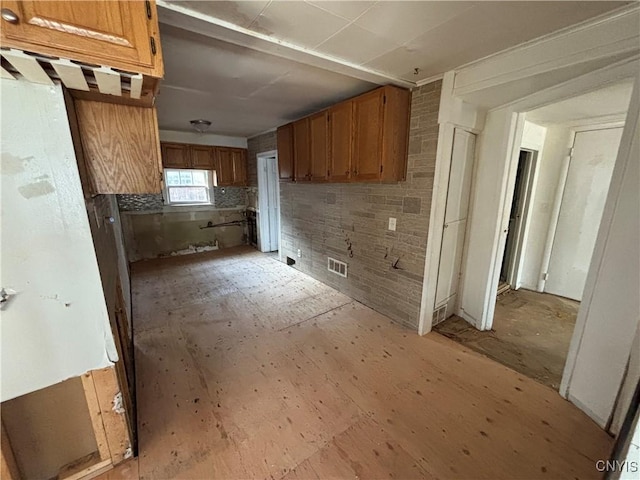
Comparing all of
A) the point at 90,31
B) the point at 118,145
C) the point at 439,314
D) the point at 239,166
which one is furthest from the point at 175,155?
the point at 439,314

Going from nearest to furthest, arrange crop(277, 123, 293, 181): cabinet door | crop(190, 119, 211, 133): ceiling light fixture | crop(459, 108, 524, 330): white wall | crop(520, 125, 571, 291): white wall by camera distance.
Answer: crop(459, 108, 524, 330): white wall → crop(520, 125, 571, 291): white wall → crop(277, 123, 293, 181): cabinet door → crop(190, 119, 211, 133): ceiling light fixture

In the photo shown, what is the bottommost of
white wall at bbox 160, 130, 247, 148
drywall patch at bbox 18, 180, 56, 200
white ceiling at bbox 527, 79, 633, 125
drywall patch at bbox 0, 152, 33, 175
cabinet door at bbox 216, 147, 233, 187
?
drywall patch at bbox 18, 180, 56, 200

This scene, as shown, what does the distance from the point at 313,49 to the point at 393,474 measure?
100.0 inches

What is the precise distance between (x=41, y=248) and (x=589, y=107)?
4368 millimetres

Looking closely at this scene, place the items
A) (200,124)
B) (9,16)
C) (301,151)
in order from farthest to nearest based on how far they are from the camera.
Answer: (200,124)
(301,151)
(9,16)

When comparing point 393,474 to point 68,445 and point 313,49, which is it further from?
point 313,49

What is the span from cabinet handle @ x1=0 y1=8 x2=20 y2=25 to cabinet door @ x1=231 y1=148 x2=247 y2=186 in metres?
4.74

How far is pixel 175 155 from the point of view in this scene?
4730 mm

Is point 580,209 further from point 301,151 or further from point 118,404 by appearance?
point 118,404

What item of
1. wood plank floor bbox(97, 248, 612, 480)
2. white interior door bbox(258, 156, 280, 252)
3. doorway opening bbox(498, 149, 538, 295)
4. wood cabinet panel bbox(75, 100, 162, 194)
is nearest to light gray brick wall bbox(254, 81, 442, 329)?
wood plank floor bbox(97, 248, 612, 480)

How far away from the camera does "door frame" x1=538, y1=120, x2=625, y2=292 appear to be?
119 inches

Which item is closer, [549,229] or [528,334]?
[528,334]

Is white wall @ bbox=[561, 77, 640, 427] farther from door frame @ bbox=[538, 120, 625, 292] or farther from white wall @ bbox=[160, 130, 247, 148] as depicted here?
white wall @ bbox=[160, 130, 247, 148]

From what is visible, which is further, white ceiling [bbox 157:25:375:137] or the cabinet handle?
white ceiling [bbox 157:25:375:137]
